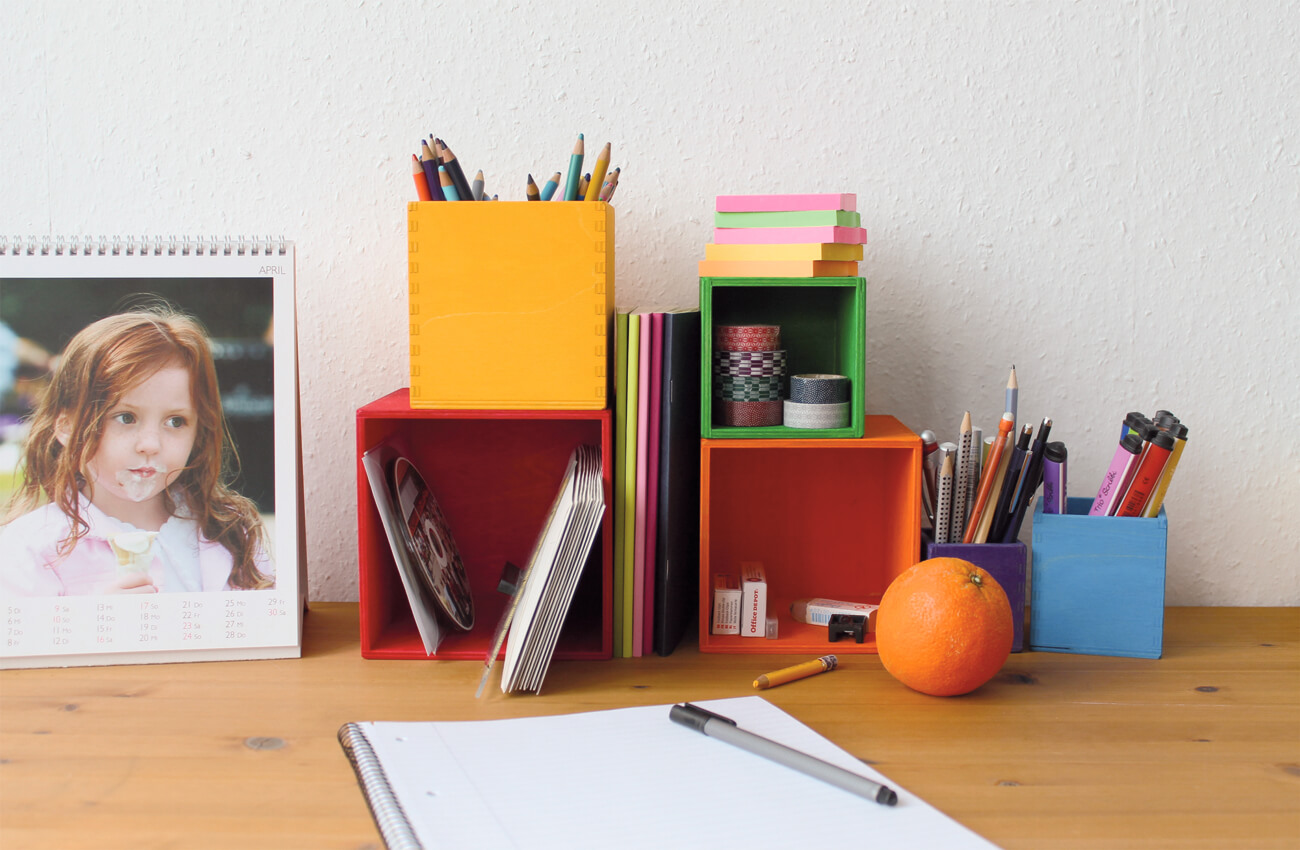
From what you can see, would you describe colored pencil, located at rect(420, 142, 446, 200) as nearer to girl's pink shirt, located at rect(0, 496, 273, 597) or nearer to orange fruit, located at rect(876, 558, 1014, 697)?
girl's pink shirt, located at rect(0, 496, 273, 597)

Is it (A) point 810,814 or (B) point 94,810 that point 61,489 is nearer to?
(B) point 94,810

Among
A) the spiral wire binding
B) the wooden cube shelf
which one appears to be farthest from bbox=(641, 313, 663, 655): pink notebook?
the spiral wire binding

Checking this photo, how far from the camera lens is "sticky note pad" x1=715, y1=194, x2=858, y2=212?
0.96 metres

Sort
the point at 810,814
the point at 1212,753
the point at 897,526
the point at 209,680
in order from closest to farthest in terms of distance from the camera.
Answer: the point at 810,814 < the point at 1212,753 < the point at 209,680 < the point at 897,526

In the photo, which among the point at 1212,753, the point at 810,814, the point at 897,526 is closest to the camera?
the point at 810,814

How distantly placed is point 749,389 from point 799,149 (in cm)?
33

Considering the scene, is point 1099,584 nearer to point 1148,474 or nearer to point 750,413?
point 1148,474

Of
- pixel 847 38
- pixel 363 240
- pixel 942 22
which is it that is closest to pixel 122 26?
pixel 363 240

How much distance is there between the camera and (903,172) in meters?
1.12

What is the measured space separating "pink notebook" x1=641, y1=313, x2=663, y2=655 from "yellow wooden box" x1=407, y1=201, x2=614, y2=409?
0.18ft

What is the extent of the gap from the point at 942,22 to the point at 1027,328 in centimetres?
37

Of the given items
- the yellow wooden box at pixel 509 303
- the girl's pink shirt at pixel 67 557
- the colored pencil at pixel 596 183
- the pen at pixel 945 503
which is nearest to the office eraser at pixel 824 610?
the pen at pixel 945 503

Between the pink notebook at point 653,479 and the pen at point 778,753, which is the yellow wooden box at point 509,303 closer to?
the pink notebook at point 653,479

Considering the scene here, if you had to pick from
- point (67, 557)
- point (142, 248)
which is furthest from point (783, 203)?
point (67, 557)
